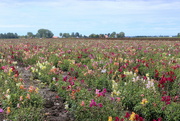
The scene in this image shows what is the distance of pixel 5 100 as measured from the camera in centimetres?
459

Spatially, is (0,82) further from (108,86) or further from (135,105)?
(135,105)

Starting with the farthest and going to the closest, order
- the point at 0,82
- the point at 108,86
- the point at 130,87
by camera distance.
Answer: the point at 108,86 → the point at 0,82 → the point at 130,87

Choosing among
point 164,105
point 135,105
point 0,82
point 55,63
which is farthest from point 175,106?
point 55,63

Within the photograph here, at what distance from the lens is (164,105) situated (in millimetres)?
4469

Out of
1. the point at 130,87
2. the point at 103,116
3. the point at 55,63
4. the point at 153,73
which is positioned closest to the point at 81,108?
the point at 103,116

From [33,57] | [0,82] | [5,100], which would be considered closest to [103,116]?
[5,100]

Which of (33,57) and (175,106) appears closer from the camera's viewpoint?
(175,106)

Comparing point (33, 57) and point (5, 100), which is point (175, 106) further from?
point (33, 57)

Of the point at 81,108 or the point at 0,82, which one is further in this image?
the point at 0,82

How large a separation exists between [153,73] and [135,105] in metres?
3.16

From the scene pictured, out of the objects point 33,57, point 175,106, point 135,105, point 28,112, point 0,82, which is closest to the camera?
point 28,112

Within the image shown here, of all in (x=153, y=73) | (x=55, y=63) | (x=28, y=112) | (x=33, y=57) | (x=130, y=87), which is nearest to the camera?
(x=28, y=112)

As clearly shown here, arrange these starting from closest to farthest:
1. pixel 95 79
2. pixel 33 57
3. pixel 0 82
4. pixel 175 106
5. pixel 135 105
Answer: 1. pixel 175 106
2. pixel 135 105
3. pixel 0 82
4. pixel 95 79
5. pixel 33 57

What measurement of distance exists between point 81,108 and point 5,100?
170cm
